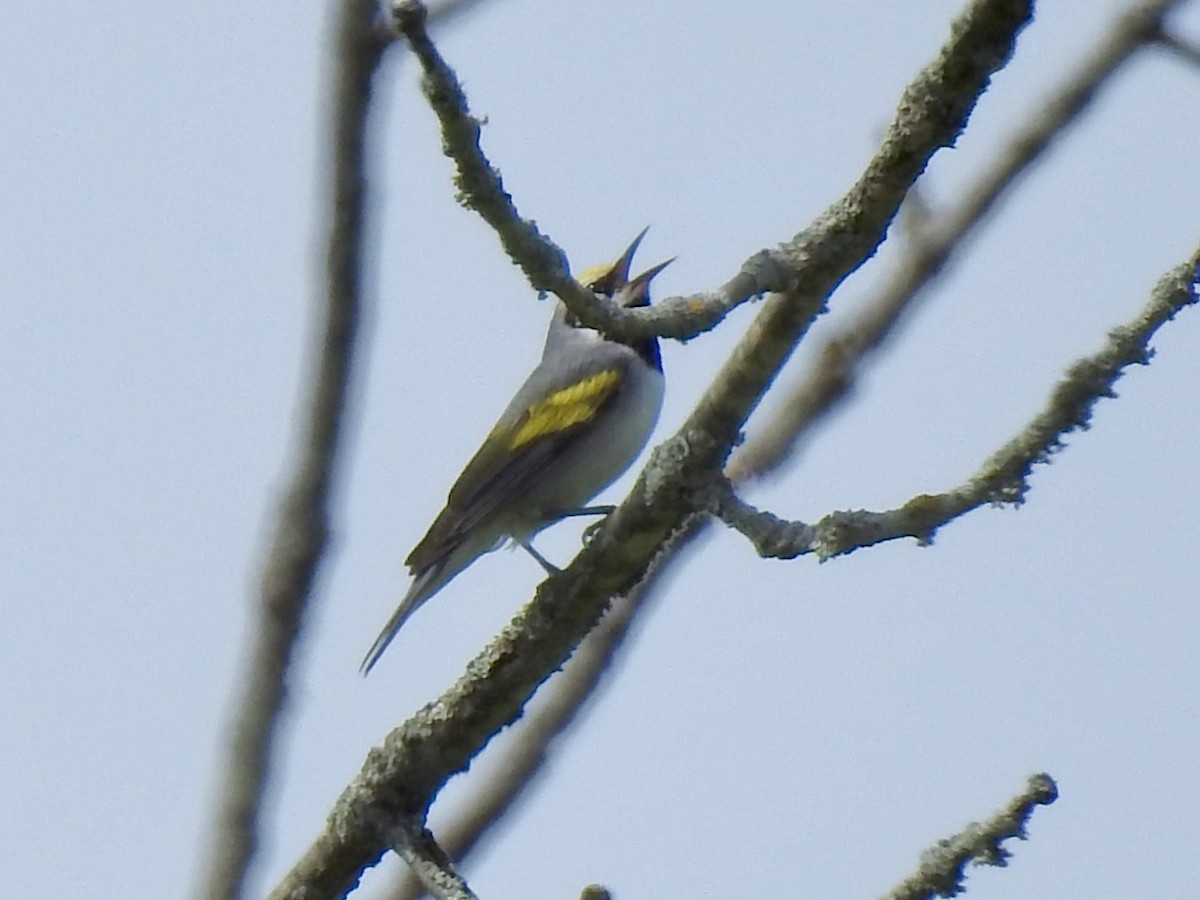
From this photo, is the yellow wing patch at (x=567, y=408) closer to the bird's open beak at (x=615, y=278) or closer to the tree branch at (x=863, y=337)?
the bird's open beak at (x=615, y=278)

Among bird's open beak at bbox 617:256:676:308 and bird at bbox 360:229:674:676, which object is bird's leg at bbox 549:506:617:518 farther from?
bird's open beak at bbox 617:256:676:308

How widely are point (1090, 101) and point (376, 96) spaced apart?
83.3 inches

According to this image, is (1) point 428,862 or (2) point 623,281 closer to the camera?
(1) point 428,862

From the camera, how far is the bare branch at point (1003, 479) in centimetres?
261

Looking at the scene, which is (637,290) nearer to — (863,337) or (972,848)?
(863,337)

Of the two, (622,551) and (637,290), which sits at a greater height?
(637,290)

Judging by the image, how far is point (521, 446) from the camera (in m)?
5.76

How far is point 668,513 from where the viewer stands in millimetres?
3232

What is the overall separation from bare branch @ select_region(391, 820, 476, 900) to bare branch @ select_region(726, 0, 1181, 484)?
1069 millimetres

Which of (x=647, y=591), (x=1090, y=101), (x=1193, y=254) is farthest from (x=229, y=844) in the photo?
(x=1090, y=101)

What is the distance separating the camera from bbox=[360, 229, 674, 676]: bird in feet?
17.8

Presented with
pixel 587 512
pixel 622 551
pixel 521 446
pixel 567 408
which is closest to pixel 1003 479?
pixel 622 551

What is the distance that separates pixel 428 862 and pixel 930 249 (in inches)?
70.7

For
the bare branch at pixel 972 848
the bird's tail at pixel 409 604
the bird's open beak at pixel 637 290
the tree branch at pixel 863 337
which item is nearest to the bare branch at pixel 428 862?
the tree branch at pixel 863 337
